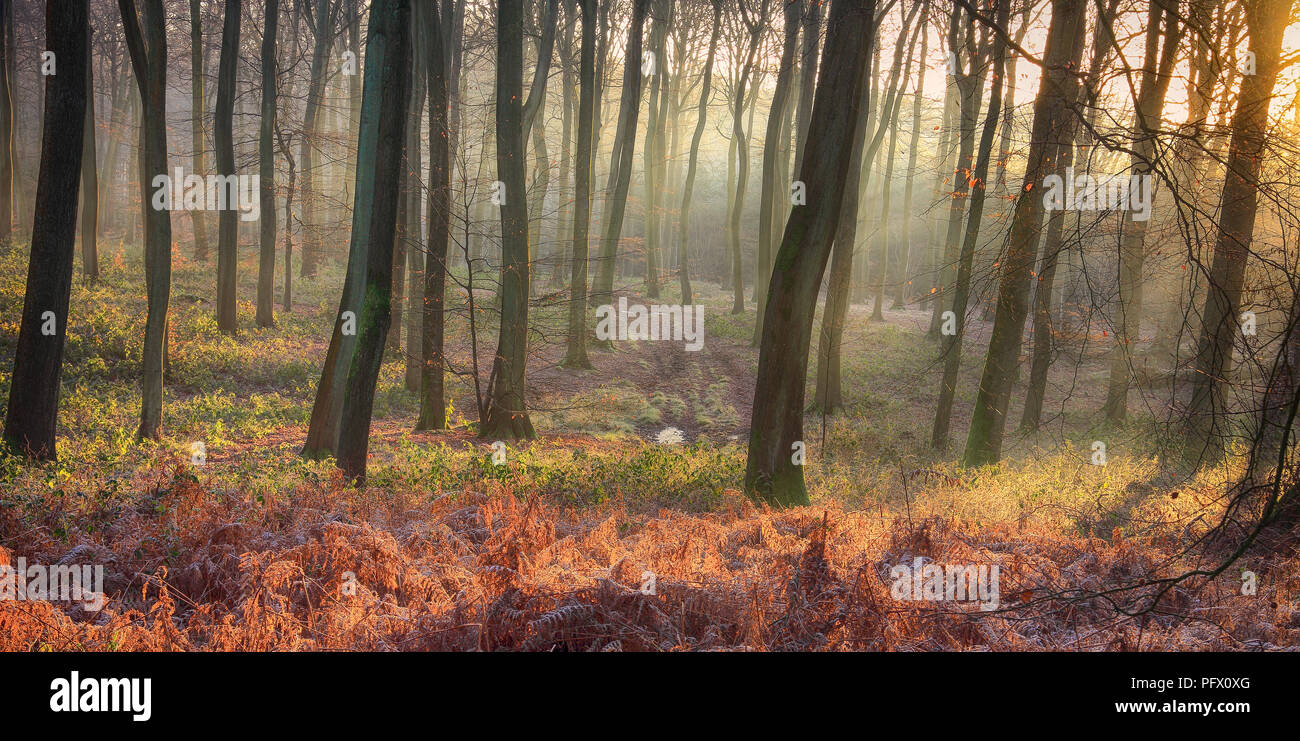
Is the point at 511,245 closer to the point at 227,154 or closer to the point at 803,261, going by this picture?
the point at 803,261

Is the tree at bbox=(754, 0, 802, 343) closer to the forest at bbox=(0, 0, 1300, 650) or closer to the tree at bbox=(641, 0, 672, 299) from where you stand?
the forest at bbox=(0, 0, 1300, 650)

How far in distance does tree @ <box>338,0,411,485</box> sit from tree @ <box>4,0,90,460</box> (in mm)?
3204

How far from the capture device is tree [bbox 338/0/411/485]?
345 inches

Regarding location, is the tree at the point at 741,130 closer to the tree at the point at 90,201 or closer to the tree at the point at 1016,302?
the tree at the point at 1016,302

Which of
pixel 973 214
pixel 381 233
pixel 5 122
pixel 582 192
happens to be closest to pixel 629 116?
pixel 582 192

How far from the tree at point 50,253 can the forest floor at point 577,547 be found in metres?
0.70

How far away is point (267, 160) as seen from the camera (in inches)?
739

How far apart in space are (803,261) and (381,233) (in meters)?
5.18

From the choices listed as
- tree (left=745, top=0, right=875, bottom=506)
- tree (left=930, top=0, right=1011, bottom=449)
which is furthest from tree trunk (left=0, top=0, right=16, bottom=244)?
tree (left=930, top=0, right=1011, bottom=449)

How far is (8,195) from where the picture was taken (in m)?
21.2

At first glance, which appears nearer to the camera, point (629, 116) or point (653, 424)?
point (653, 424)
